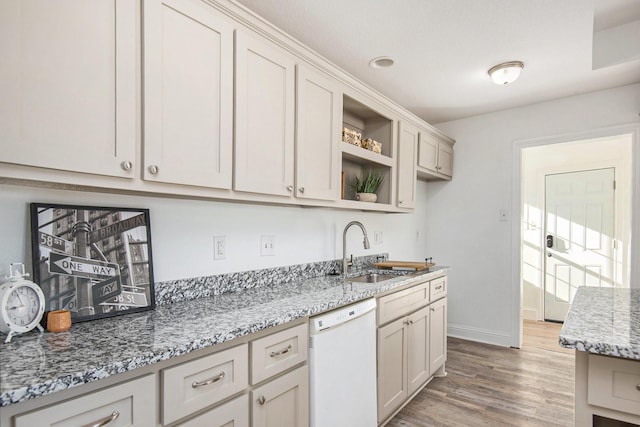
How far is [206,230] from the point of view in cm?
180

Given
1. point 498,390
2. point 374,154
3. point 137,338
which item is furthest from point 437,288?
point 137,338

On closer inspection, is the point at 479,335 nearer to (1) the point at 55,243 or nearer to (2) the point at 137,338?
(2) the point at 137,338

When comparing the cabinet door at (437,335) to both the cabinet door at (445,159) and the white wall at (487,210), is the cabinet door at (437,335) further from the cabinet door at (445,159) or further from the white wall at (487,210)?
the cabinet door at (445,159)

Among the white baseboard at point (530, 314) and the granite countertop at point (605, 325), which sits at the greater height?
the granite countertop at point (605, 325)

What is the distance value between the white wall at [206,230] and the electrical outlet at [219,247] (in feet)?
0.07

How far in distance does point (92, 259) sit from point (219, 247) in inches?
24.5

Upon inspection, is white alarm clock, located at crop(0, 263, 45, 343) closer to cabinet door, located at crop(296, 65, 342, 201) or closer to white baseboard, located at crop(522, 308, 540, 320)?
cabinet door, located at crop(296, 65, 342, 201)

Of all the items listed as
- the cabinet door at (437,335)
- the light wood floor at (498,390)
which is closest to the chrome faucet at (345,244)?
the cabinet door at (437,335)

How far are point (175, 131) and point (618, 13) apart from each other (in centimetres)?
259

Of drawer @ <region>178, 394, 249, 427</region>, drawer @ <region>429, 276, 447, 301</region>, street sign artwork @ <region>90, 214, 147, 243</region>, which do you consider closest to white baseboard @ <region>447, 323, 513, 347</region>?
drawer @ <region>429, 276, 447, 301</region>

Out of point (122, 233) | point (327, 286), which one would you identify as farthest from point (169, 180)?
point (327, 286)

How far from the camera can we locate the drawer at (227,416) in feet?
3.57

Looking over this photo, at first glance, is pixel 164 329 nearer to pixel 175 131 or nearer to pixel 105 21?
pixel 175 131

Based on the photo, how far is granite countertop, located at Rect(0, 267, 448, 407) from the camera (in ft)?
2.64
